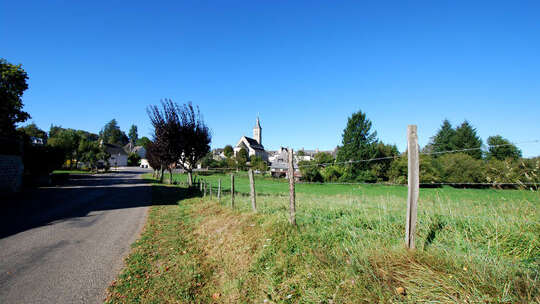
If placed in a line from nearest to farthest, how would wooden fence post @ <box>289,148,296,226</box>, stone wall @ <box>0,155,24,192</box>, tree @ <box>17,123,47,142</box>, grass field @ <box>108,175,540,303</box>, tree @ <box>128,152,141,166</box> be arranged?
grass field @ <box>108,175,540,303</box> < wooden fence post @ <box>289,148,296,226</box> < stone wall @ <box>0,155,24,192</box> < tree @ <box>17,123,47,142</box> < tree @ <box>128,152,141,166</box>

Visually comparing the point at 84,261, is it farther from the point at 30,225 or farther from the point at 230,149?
the point at 230,149

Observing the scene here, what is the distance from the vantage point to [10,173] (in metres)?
15.8

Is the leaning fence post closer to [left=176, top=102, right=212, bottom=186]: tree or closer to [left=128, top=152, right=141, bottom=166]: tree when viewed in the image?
[left=176, top=102, right=212, bottom=186]: tree

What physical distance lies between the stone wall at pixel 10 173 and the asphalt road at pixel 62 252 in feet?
30.9

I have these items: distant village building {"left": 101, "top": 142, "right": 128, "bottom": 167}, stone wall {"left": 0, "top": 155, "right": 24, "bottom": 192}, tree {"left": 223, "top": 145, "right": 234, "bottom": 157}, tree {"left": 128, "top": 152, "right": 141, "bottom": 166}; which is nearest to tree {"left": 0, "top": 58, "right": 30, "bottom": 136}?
stone wall {"left": 0, "top": 155, "right": 24, "bottom": 192}

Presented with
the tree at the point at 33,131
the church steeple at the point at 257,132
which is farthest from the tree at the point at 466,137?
the tree at the point at 33,131

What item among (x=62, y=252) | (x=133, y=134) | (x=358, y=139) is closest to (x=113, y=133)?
(x=133, y=134)

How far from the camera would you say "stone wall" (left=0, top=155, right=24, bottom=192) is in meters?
15.2

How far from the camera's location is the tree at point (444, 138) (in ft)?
164

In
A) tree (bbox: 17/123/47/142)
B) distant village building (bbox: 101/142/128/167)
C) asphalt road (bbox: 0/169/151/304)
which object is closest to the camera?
asphalt road (bbox: 0/169/151/304)

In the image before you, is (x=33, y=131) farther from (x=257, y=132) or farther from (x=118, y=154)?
(x=257, y=132)

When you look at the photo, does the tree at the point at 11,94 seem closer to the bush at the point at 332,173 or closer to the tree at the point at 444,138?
the bush at the point at 332,173

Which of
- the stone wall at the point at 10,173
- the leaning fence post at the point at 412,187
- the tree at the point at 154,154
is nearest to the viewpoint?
the leaning fence post at the point at 412,187

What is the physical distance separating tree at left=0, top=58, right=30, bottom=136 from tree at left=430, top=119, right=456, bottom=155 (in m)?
67.3
